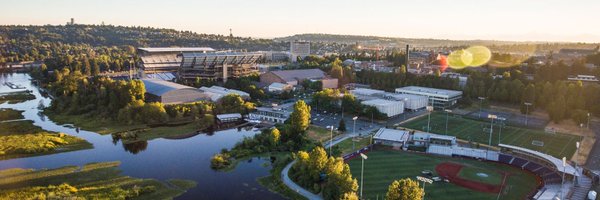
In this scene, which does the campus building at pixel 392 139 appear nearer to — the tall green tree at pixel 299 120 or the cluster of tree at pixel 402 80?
the tall green tree at pixel 299 120

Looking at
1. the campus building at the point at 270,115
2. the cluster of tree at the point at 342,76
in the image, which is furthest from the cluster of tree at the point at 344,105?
the cluster of tree at the point at 342,76

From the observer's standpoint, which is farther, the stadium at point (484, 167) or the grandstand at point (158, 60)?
the grandstand at point (158, 60)

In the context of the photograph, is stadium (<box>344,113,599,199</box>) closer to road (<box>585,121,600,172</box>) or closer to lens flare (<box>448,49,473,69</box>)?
road (<box>585,121,600,172</box>)

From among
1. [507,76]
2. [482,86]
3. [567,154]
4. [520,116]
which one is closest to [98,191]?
[567,154]

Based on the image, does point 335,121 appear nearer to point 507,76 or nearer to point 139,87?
point 139,87

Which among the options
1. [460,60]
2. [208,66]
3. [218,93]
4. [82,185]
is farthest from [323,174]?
[460,60]

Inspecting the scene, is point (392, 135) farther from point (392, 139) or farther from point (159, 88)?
point (159, 88)
